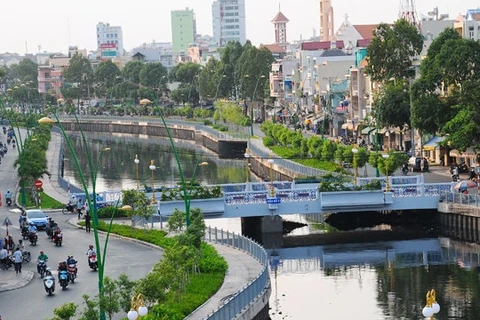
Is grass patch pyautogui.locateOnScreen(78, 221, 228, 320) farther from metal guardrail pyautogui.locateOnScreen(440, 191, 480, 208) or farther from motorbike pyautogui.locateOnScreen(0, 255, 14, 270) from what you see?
metal guardrail pyautogui.locateOnScreen(440, 191, 480, 208)

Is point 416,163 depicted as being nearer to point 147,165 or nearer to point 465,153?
point 465,153

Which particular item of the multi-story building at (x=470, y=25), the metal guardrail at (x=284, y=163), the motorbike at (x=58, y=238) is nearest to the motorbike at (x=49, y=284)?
the motorbike at (x=58, y=238)

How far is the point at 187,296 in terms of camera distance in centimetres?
4712

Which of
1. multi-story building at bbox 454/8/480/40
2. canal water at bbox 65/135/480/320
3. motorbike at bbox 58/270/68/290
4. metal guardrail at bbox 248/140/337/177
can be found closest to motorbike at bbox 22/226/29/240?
canal water at bbox 65/135/480/320

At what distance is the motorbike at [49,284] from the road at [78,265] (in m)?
0.24

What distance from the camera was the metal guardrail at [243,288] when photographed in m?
43.1

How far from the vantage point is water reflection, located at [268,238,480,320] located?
52456 mm

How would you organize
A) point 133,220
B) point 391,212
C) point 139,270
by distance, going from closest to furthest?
point 139,270 → point 133,220 → point 391,212

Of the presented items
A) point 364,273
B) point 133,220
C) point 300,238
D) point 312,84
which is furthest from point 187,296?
point 312,84

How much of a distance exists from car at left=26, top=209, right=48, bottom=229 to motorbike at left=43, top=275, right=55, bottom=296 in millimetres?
20311

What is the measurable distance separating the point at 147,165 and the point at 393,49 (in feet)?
117

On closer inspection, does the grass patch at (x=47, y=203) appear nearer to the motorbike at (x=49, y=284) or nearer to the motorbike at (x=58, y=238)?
the motorbike at (x=58, y=238)

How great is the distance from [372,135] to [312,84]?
147ft

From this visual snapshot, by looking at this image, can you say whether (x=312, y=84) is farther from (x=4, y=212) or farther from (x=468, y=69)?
(x=4, y=212)
